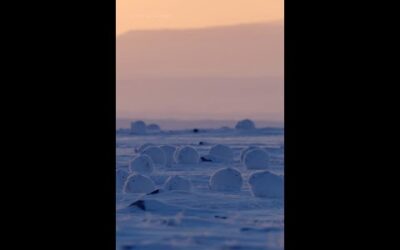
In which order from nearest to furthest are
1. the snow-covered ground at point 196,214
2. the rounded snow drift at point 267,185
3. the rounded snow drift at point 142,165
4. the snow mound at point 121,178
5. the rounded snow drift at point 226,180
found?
1. the snow-covered ground at point 196,214
2. the rounded snow drift at point 267,185
3. the rounded snow drift at point 226,180
4. the snow mound at point 121,178
5. the rounded snow drift at point 142,165

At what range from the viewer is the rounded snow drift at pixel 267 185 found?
5.52 metres

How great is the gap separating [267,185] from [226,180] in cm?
45

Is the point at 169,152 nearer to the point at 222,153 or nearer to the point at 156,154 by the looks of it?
the point at 156,154

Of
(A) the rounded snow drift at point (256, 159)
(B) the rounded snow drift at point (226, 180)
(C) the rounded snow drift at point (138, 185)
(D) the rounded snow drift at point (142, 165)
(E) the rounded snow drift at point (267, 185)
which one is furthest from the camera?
(A) the rounded snow drift at point (256, 159)

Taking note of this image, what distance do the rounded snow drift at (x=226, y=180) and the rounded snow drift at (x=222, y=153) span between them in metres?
1.44

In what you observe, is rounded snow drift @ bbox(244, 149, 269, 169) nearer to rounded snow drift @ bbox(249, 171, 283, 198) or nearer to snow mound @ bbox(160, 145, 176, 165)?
snow mound @ bbox(160, 145, 176, 165)

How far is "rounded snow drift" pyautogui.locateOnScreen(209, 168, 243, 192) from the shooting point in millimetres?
5805

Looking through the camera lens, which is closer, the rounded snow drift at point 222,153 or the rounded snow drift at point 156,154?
the rounded snow drift at point 156,154

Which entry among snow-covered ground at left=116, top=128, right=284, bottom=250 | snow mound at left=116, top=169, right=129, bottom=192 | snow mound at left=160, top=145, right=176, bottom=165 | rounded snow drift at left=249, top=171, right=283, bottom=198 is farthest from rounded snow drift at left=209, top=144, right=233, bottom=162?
rounded snow drift at left=249, top=171, right=283, bottom=198

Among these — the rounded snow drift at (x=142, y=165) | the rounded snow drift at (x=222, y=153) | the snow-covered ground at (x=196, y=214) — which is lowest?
the snow-covered ground at (x=196, y=214)

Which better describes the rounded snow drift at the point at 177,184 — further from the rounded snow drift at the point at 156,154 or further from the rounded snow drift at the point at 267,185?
the rounded snow drift at the point at 156,154

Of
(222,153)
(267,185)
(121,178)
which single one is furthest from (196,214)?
(222,153)

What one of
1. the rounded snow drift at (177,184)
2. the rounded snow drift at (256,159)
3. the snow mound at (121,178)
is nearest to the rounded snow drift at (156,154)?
the snow mound at (121,178)
